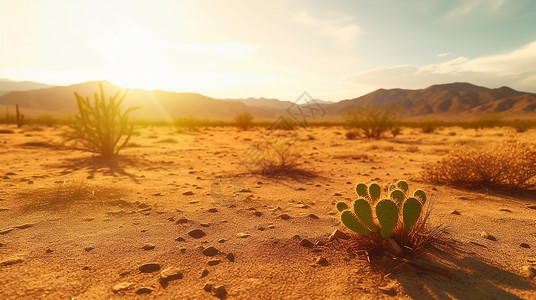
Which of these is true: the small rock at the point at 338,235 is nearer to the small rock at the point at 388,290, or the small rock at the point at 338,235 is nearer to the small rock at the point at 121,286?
the small rock at the point at 388,290

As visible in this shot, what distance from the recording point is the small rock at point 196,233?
2988 millimetres

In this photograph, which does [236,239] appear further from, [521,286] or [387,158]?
[387,158]

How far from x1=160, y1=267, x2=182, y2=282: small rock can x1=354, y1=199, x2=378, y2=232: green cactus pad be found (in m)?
1.53

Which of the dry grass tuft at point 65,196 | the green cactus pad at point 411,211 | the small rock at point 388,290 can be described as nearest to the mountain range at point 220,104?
the dry grass tuft at point 65,196

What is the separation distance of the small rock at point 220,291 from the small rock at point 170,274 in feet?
1.20

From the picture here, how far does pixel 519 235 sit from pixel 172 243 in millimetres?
3586

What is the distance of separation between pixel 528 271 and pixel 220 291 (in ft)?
7.71

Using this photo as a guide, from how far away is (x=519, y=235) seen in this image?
2.94 m

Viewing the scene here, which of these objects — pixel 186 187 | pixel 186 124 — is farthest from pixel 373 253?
pixel 186 124

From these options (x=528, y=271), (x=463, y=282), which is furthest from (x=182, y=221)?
(x=528, y=271)

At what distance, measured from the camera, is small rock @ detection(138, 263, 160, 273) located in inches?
90.5

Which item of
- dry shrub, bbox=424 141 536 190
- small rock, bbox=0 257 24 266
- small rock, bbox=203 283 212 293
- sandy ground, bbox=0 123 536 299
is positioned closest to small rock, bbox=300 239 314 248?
sandy ground, bbox=0 123 536 299

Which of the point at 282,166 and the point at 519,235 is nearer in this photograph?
the point at 519,235

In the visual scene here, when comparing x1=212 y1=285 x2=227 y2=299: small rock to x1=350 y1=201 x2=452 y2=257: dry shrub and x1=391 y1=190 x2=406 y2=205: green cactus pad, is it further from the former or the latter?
x1=391 y1=190 x2=406 y2=205: green cactus pad
